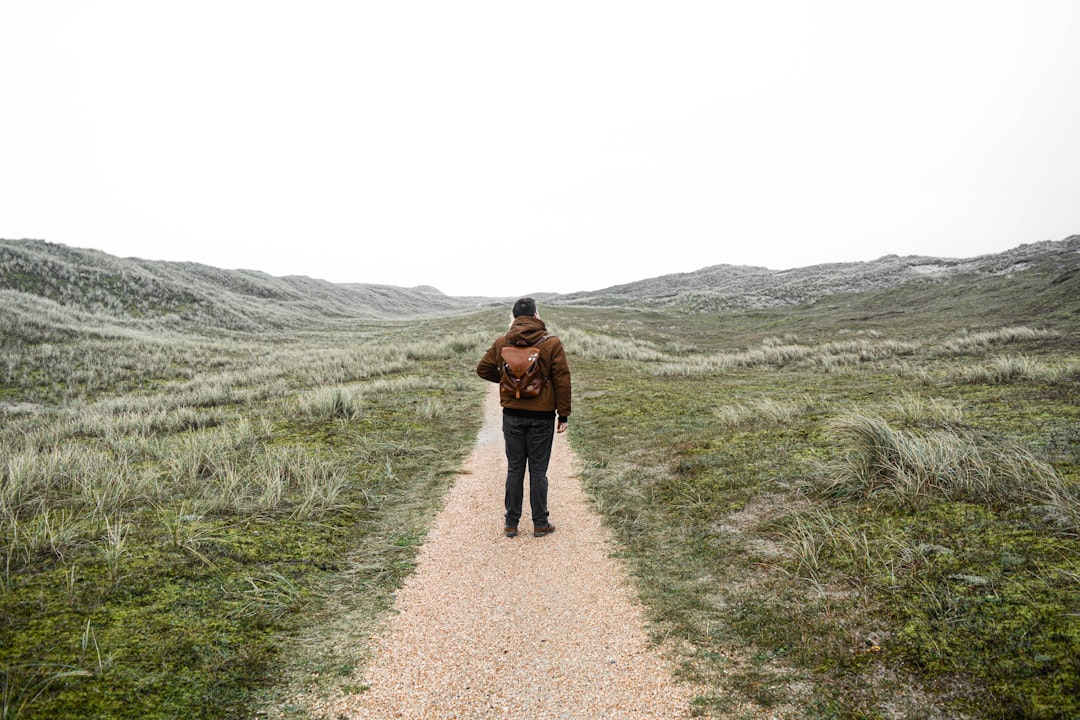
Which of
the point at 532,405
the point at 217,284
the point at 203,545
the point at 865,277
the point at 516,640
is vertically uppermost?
the point at 217,284

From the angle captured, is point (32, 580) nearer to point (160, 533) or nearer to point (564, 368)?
point (160, 533)

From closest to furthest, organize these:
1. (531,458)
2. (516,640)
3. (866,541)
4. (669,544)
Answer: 1. (516,640)
2. (866,541)
3. (669,544)
4. (531,458)

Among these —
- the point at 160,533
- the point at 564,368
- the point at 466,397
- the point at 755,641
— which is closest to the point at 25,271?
the point at 466,397

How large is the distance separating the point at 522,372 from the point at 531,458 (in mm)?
1067

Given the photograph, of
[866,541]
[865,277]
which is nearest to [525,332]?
[866,541]

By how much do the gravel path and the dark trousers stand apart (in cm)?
31

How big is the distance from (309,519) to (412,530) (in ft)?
3.86

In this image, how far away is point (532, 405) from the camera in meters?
5.34

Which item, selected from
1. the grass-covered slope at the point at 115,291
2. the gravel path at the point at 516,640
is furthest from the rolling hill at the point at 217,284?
the gravel path at the point at 516,640

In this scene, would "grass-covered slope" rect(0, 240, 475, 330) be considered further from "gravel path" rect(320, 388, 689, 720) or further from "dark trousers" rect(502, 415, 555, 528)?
"gravel path" rect(320, 388, 689, 720)

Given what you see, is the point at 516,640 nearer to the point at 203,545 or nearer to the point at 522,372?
the point at 522,372

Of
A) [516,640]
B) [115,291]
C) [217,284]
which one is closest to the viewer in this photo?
[516,640]

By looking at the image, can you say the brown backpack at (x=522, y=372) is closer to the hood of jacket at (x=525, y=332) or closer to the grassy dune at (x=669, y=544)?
the hood of jacket at (x=525, y=332)

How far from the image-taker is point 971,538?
3.70 meters
